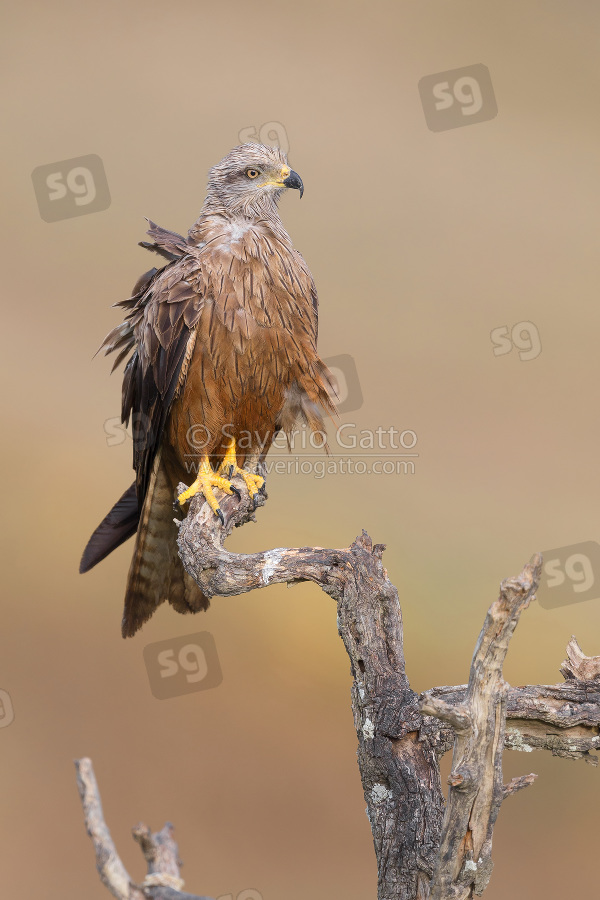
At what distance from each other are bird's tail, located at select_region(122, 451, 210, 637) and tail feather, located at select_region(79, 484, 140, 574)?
168mm

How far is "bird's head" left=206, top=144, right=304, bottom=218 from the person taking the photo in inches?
144

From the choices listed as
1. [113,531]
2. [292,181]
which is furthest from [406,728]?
[292,181]

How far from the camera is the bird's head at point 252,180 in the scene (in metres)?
3.66

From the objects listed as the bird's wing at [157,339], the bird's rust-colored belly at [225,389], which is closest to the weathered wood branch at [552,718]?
the bird's rust-colored belly at [225,389]

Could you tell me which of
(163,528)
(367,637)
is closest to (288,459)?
(163,528)

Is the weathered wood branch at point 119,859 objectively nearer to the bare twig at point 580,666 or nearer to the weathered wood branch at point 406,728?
the weathered wood branch at point 406,728

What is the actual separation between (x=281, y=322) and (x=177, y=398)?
1.84 ft

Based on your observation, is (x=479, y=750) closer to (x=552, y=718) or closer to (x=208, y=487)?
(x=552, y=718)

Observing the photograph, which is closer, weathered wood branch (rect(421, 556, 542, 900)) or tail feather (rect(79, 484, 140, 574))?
weathered wood branch (rect(421, 556, 542, 900))

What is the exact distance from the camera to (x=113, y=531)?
3824 millimetres

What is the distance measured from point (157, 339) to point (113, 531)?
93 cm

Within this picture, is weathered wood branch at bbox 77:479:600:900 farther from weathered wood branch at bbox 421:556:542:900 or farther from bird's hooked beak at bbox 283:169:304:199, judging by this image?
bird's hooked beak at bbox 283:169:304:199

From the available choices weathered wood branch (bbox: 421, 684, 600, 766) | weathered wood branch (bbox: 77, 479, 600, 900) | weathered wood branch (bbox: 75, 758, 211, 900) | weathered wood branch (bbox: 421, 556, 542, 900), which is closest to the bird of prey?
weathered wood branch (bbox: 77, 479, 600, 900)

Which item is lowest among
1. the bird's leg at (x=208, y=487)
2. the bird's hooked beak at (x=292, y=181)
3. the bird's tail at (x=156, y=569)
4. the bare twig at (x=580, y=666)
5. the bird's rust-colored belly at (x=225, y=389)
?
the bare twig at (x=580, y=666)
